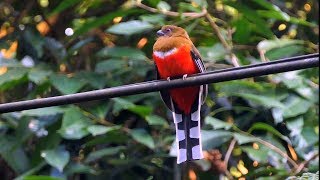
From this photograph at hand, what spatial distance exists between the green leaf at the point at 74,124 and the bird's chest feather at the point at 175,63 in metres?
0.58

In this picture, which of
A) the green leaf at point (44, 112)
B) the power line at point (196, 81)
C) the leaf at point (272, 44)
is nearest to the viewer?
the power line at point (196, 81)

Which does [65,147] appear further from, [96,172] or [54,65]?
[54,65]

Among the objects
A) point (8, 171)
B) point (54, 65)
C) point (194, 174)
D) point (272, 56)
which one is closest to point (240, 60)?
point (272, 56)

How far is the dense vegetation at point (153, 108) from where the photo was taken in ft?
12.9

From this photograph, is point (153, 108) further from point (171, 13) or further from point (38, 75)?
point (38, 75)

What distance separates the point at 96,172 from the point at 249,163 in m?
0.82

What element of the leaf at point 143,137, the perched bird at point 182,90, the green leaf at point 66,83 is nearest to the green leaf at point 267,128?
the perched bird at point 182,90

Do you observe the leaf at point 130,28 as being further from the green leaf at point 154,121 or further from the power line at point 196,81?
the power line at point 196,81

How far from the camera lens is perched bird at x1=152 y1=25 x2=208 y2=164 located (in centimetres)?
346

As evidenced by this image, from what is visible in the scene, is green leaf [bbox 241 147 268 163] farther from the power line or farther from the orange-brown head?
the power line

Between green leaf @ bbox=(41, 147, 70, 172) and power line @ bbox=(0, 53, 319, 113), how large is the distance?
131cm

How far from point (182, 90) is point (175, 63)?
0.72 ft

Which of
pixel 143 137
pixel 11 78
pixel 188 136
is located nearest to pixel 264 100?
pixel 188 136

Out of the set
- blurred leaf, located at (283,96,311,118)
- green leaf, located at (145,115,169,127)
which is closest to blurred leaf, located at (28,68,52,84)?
green leaf, located at (145,115,169,127)
